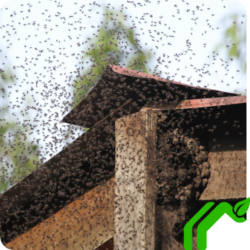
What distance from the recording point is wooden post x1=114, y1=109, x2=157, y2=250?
165 centimetres

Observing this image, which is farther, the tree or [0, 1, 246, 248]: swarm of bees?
the tree

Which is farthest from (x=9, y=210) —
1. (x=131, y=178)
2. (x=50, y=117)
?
(x=131, y=178)

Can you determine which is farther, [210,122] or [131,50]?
[131,50]

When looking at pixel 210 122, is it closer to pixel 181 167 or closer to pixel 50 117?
pixel 181 167

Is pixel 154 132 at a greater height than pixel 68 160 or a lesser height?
greater

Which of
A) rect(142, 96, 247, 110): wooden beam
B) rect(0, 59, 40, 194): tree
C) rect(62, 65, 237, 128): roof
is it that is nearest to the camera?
rect(142, 96, 247, 110): wooden beam

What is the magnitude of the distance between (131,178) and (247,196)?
0.71 m

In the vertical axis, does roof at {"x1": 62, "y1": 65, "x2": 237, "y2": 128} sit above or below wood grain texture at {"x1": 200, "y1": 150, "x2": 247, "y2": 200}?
above

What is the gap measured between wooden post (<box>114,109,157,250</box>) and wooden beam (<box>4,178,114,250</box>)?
171 mm

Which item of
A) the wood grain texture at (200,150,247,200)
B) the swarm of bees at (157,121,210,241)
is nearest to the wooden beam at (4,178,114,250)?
the swarm of bees at (157,121,210,241)

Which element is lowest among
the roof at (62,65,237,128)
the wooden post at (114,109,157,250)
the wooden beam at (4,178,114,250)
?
the wooden beam at (4,178,114,250)

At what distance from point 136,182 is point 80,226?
591mm

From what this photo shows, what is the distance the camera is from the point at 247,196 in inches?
71.6

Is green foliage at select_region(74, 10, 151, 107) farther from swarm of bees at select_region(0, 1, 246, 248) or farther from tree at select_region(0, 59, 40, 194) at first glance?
tree at select_region(0, 59, 40, 194)
